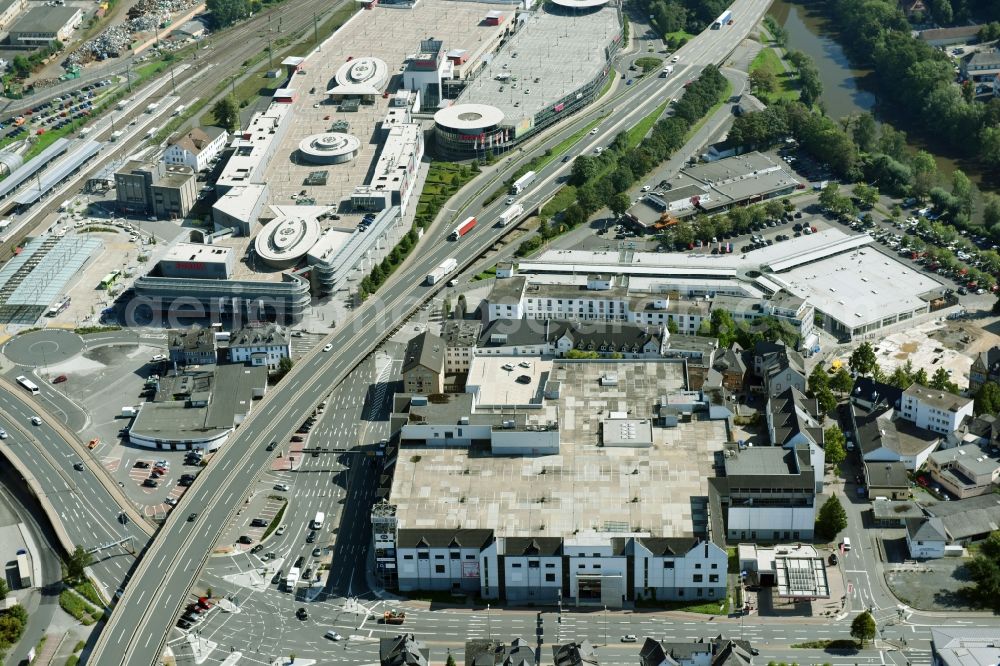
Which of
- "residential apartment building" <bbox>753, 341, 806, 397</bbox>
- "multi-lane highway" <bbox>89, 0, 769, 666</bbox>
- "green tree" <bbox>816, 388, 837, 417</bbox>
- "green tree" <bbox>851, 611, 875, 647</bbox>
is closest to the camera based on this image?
"green tree" <bbox>851, 611, 875, 647</bbox>

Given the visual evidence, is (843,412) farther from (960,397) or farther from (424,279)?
(424,279)

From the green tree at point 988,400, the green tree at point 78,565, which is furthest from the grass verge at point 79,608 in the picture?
the green tree at point 988,400

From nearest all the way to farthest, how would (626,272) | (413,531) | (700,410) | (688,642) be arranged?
(688,642)
(413,531)
(700,410)
(626,272)

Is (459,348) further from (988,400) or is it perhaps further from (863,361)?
(988,400)

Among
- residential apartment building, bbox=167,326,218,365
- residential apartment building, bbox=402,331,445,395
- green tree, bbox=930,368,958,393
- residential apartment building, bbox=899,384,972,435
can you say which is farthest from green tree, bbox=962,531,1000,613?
residential apartment building, bbox=167,326,218,365

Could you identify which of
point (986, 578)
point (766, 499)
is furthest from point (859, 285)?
point (986, 578)

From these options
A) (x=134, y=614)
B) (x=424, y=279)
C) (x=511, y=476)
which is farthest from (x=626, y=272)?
(x=134, y=614)

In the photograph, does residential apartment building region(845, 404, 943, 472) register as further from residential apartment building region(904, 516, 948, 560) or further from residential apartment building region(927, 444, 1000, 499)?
residential apartment building region(904, 516, 948, 560)
